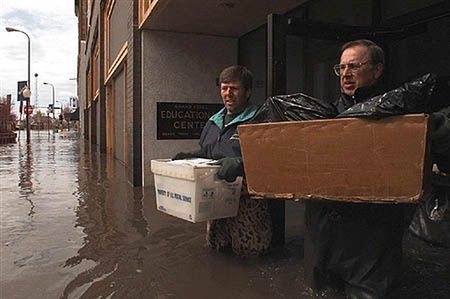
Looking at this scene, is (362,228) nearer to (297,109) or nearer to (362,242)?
(362,242)

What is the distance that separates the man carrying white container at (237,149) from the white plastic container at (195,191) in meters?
0.15

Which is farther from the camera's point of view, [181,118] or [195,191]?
[181,118]

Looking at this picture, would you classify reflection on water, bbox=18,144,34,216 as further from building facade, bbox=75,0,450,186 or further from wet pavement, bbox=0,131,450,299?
building facade, bbox=75,0,450,186

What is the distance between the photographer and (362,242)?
290cm

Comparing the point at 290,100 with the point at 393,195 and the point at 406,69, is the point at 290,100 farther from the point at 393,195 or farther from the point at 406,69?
the point at 406,69

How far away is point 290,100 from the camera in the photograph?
3.05m

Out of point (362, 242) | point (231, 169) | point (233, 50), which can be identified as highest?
point (233, 50)

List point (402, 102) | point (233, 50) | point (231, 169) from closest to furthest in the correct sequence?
1. point (402, 102)
2. point (231, 169)
3. point (233, 50)

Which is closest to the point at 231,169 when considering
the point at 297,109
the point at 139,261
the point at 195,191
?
the point at 195,191

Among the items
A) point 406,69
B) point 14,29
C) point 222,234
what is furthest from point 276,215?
point 14,29

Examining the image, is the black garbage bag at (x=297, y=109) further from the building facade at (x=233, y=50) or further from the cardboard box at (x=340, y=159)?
the building facade at (x=233, y=50)

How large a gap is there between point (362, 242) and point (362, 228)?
0.09 meters

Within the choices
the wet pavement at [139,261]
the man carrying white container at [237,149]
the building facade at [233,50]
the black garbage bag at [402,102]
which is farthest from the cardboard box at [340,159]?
the building facade at [233,50]

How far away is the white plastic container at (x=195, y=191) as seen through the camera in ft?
11.2
